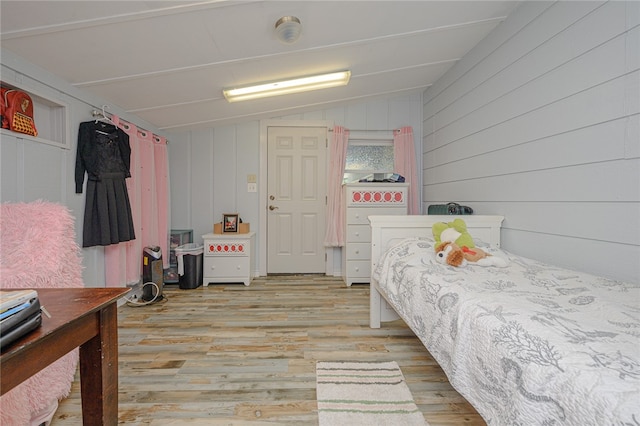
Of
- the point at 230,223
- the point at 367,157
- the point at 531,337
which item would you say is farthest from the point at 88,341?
the point at 367,157

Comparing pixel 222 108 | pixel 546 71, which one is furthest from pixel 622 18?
pixel 222 108

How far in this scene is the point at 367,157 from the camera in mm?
3992

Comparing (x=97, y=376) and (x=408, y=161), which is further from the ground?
(x=408, y=161)

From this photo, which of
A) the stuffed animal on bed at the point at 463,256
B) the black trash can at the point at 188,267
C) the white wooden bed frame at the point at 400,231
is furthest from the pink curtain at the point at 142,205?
the stuffed animal on bed at the point at 463,256

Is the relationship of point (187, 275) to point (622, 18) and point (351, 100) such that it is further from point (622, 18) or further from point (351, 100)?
point (622, 18)

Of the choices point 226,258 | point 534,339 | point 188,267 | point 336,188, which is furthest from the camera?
point 336,188

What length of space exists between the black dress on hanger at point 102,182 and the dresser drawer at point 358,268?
2.30 metres

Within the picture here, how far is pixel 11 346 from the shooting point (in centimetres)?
59

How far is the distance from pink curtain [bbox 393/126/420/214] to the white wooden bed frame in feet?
5.20

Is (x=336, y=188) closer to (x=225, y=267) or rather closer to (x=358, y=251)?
(x=358, y=251)

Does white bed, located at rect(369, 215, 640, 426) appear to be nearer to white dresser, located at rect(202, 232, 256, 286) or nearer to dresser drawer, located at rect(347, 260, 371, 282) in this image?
dresser drawer, located at rect(347, 260, 371, 282)

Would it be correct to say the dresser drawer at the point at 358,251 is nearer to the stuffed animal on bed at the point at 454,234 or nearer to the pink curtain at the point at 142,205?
the stuffed animal on bed at the point at 454,234

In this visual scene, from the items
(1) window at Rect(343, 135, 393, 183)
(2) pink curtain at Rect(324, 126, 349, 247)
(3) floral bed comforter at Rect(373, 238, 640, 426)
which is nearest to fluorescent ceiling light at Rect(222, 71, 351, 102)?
(2) pink curtain at Rect(324, 126, 349, 247)

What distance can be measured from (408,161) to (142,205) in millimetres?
3199
